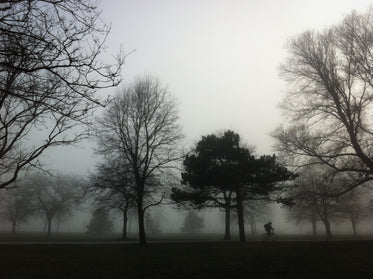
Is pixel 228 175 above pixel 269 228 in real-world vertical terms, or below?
above

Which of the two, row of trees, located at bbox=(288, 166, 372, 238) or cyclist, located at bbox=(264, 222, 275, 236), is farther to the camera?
row of trees, located at bbox=(288, 166, 372, 238)

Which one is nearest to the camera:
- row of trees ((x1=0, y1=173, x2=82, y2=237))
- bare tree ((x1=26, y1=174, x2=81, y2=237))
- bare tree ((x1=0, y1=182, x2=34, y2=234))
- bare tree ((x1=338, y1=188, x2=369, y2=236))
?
bare tree ((x1=338, y1=188, x2=369, y2=236))

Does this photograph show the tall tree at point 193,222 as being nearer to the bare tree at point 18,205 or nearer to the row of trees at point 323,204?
the row of trees at point 323,204

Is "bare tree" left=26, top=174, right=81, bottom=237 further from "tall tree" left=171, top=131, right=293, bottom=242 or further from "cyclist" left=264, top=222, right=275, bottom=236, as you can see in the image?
"cyclist" left=264, top=222, right=275, bottom=236

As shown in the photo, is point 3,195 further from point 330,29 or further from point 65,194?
point 330,29

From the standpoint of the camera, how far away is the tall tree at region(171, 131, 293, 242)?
23562 millimetres

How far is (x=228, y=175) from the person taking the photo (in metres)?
23.0

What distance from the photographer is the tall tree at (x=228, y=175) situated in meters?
23.6

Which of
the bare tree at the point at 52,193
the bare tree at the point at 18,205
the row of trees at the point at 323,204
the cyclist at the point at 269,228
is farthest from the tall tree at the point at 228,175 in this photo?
the bare tree at the point at 18,205

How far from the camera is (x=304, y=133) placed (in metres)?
20.7

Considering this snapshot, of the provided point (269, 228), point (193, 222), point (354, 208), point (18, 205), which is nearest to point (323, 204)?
point (354, 208)

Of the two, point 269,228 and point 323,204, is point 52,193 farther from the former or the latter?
point 323,204

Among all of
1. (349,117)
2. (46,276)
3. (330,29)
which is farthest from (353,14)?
(46,276)

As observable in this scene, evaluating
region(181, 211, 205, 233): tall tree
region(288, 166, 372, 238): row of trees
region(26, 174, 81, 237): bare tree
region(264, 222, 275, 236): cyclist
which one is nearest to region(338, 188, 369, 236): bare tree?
region(288, 166, 372, 238): row of trees
